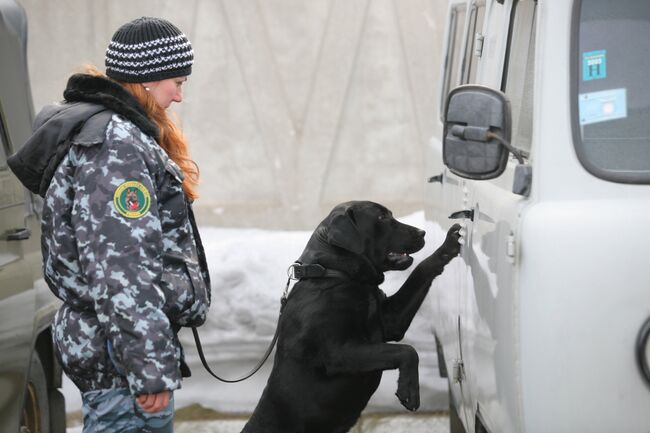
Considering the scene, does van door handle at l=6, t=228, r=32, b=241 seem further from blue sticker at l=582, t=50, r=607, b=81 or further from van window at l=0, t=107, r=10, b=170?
blue sticker at l=582, t=50, r=607, b=81

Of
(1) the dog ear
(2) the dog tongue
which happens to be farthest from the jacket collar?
(2) the dog tongue

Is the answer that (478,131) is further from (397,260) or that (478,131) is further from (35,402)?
(35,402)

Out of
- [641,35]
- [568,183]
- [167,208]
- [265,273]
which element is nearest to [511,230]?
[568,183]

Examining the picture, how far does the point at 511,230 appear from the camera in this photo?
10.1 feet

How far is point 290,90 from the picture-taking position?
970 cm

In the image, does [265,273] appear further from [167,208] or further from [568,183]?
[568,183]

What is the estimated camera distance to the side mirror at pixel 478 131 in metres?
3.09

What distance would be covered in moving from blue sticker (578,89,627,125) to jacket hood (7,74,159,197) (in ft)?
4.12

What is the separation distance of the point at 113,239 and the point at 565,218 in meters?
1.24

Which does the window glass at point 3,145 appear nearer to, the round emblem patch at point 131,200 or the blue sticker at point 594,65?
the round emblem patch at point 131,200

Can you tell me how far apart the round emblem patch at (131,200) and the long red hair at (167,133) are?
0.31 m

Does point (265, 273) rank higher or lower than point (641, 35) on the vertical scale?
lower

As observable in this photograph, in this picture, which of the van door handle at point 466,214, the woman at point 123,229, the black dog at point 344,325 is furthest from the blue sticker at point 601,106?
the black dog at point 344,325

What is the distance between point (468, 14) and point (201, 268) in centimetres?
232
